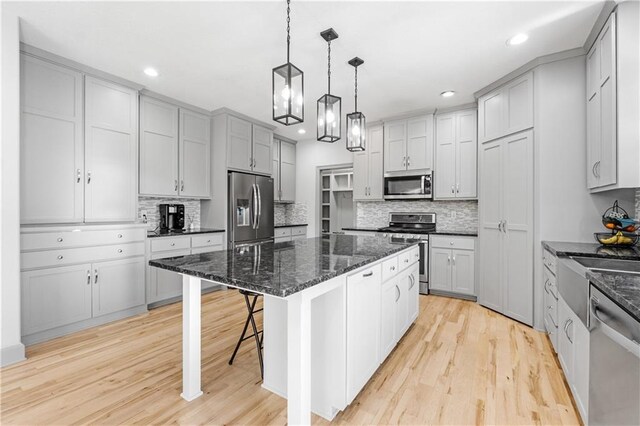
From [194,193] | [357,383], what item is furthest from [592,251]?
[194,193]

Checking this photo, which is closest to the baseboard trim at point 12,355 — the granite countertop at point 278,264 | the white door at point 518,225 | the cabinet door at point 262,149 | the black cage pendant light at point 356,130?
the granite countertop at point 278,264

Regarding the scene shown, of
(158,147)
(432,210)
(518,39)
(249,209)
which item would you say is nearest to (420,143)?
(432,210)

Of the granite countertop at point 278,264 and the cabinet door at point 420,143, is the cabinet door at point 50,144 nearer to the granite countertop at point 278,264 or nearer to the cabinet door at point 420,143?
the granite countertop at point 278,264

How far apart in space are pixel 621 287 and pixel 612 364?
1.03ft

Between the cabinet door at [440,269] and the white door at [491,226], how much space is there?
45 cm

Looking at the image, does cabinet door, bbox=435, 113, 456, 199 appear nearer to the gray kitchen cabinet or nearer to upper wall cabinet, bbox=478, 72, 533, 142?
upper wall cabinet, bbox=478, 72, 533, 142

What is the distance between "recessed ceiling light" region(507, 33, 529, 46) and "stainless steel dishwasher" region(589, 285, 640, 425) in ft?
6.85

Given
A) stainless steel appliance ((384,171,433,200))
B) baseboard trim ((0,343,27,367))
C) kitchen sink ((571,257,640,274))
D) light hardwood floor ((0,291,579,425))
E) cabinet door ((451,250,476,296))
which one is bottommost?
light hardwood floor ((0,291,579,425))

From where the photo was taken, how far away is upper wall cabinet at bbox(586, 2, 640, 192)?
2008mm

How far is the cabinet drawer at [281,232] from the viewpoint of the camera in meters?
5.27

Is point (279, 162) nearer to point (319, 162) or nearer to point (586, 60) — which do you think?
point (319, 162)

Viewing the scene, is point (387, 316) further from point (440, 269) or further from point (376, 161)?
point (376, 161)

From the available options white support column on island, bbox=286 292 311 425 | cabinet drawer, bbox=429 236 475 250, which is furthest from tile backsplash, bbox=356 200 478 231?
white support column on island, bbox=286 292 311 425

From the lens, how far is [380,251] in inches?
82.3
